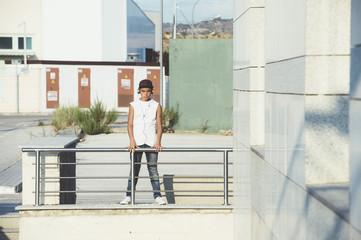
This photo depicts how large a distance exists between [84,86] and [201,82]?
15942 millimetres

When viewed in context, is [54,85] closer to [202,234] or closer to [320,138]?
[202,234]

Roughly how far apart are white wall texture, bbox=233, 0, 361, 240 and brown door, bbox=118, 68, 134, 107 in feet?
111

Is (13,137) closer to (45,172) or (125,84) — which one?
(45,172)

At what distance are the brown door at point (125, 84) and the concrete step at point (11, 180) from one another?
77.9ft

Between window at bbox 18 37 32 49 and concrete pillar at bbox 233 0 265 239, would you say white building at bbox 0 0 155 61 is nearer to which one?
window at bbox 18 37 32 49

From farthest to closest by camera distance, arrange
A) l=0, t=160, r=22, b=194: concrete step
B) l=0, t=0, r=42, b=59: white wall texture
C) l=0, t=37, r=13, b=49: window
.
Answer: l=0, t=37, r=13, b=49: window, l=0, t=0, r=42, b=59: white wall texture, l=0, t=160, r=22, b=194: concrete step

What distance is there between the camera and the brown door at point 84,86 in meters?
39.4

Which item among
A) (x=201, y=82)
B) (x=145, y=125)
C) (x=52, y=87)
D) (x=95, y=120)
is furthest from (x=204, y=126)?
(x=52, y=87)

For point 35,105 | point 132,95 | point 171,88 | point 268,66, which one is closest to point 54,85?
point 35,105

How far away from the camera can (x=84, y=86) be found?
3969cm

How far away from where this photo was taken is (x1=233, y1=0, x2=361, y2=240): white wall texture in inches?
138

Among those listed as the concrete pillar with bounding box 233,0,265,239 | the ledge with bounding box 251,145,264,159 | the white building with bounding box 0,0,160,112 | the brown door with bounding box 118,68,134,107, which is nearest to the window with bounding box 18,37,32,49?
the white building with bounding box 0,0,160,112

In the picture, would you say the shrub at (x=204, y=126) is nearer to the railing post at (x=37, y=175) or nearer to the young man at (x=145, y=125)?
the young man at (x=145, y=125)

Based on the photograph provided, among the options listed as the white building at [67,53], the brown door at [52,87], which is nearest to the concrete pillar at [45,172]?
the white building at [67,53]
